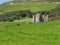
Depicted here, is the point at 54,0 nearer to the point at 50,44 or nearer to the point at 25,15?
the point at 25,15

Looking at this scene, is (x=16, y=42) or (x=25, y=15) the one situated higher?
(x=16, y=42)

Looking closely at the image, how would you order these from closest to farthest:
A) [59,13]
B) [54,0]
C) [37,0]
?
[59,13] < [54,0] < [37,0]

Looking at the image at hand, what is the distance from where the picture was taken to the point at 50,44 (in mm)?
25156

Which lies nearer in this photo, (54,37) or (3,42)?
(3,42)

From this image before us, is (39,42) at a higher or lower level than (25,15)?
higher

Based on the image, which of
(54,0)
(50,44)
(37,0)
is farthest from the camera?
(37,0)

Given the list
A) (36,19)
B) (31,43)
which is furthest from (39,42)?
(36,19)

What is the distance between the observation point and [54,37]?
29.2m

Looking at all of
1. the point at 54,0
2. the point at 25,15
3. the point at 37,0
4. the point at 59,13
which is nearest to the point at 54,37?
the point at 59,13

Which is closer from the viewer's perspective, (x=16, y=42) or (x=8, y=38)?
(x=16, y=42)

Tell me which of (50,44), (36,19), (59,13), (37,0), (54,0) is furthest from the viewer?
(37,0)

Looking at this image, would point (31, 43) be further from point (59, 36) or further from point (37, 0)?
point (37, 0)

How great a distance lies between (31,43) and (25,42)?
960 millimetres

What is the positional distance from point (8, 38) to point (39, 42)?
419cm
